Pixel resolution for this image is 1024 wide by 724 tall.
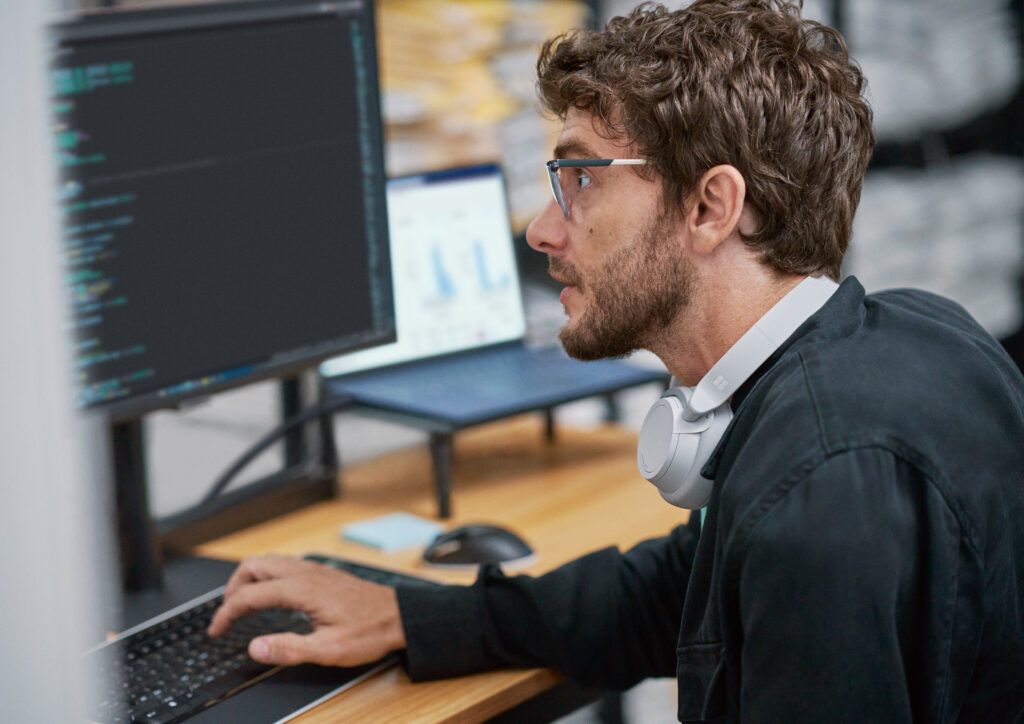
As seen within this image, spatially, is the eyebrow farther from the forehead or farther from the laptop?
the laptop

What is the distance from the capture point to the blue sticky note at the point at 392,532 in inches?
54.1

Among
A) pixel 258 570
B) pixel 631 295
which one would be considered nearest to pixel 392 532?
pixel 258 570

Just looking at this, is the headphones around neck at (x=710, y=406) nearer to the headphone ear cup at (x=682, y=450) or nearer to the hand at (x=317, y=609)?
the headphone ear cup at (x=682, y=450)

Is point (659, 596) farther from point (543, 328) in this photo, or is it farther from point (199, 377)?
point (543, 328)

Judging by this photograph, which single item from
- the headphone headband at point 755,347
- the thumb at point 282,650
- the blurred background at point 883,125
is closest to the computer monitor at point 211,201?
the thumb at point 282,650

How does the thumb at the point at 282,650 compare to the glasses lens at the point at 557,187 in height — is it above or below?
below

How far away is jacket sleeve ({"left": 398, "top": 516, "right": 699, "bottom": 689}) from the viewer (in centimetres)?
106

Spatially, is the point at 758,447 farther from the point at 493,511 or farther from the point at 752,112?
the point at 493,511

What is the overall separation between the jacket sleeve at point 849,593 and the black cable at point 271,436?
0.84 metres

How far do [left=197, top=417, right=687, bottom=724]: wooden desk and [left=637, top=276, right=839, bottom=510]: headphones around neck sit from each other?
0.83ft

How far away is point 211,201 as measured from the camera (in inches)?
46.7

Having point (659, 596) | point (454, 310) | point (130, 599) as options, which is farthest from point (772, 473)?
point (454, 310)

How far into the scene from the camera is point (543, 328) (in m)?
1.85

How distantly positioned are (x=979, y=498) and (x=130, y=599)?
34.4 inches
